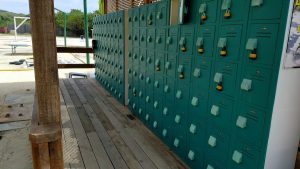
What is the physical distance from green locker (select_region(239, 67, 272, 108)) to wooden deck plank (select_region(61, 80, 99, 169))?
84.0 inches

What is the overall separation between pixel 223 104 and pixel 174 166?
124 centimetres

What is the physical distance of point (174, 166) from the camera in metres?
3.23

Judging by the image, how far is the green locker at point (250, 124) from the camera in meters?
2.07

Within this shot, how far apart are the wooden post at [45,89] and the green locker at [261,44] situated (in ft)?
5.28

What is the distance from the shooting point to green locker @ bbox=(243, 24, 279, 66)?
191 centimetres

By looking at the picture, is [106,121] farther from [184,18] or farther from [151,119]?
[184,18]

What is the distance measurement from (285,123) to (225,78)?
67 cm

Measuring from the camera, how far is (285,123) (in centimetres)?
210

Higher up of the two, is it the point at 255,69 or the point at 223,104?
the point at 255,69

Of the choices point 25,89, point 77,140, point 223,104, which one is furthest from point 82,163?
point 25,89

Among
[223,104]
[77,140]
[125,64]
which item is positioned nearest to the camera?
[223,104]

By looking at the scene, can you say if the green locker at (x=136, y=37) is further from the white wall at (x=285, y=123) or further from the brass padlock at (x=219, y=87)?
the white wall at (x=285, y=123)

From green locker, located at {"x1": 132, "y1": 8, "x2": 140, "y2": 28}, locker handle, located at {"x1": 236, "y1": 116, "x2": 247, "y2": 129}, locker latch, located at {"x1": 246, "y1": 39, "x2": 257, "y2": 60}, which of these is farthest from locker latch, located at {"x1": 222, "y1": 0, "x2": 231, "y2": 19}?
green locker, located at {"x1": 132, "y1": 8, "x2": 140, "y2": 28}

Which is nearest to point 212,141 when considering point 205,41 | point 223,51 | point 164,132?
point 223,51
